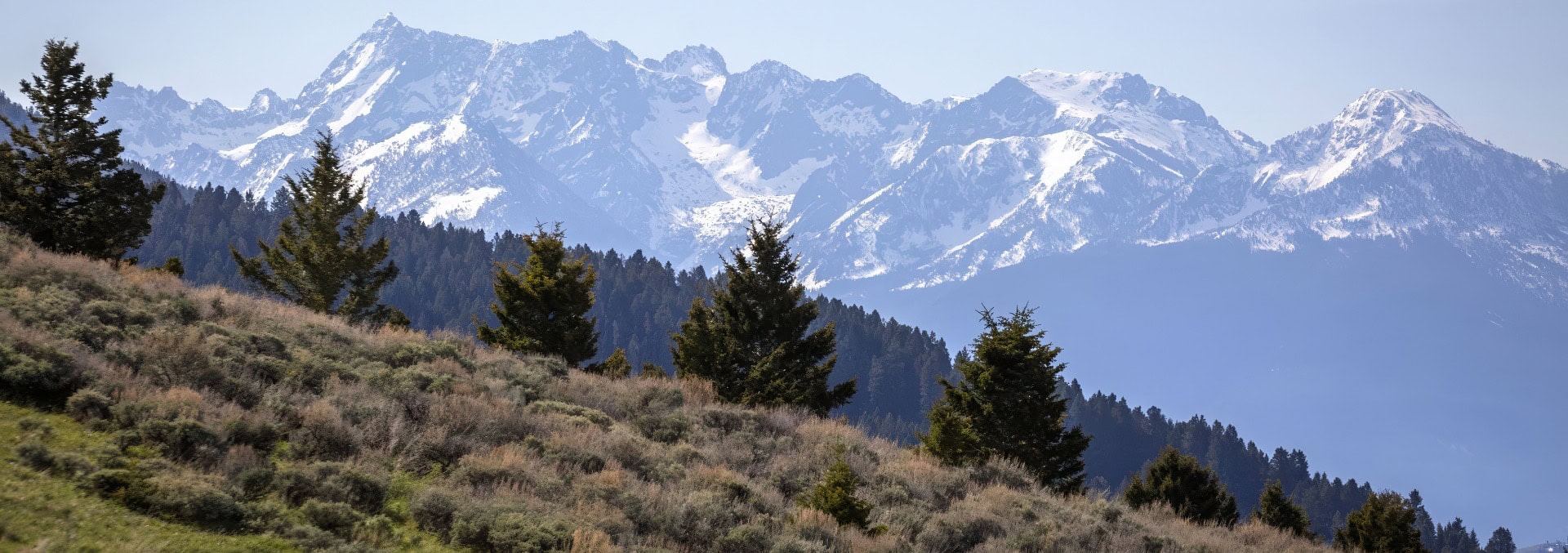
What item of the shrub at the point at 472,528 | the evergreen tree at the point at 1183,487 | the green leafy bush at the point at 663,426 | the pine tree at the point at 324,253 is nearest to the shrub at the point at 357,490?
the shrub at the point at 472,528

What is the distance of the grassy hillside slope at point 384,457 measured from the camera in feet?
30.8

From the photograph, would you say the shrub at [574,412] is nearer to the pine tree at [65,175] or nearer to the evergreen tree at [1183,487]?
the pine tree at [65,175]

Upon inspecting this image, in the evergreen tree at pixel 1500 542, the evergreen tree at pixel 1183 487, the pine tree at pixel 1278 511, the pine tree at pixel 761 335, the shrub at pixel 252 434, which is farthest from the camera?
the evergreen tree at pixel 1500 542

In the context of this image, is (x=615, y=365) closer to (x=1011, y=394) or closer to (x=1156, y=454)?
(x=1011, y=394)

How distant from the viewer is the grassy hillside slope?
30.8 feet

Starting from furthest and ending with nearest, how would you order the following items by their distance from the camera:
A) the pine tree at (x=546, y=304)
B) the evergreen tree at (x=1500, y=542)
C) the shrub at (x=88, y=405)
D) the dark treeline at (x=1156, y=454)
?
1. the dark treeline at (x=1156, y=454)
2. the evergreen tree at (x=1500, y=542)
3. the pine tree at (x=546, y=304)
4. the shrub at (x=88, y=405)

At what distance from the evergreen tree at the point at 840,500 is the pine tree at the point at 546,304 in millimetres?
21765

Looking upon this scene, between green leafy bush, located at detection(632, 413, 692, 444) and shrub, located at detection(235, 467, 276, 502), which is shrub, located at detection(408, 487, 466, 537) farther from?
green leafy bush, located at detection(632, 413, 692, 444)

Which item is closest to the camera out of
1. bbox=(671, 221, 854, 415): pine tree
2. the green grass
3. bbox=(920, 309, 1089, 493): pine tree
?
the green grass

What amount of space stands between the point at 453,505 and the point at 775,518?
4.02m

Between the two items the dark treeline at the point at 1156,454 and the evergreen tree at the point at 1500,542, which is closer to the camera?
the evergreen tree at the point at 1500,542

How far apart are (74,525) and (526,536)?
396cm

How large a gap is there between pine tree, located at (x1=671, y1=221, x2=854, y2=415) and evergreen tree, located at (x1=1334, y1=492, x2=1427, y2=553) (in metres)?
25.7

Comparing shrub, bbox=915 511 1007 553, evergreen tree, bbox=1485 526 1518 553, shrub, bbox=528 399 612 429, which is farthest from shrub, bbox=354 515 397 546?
evergreen tree, bbox=1485 526 1518 553
